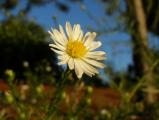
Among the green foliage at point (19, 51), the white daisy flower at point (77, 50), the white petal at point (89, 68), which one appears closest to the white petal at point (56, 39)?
the white daisy flower at point (77, 50)

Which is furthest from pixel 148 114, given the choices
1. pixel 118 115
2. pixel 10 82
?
pixel 10 82

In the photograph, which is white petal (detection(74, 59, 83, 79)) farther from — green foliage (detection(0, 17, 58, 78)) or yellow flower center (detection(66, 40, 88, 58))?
green foliage (detection(0, 17, 58, 78))

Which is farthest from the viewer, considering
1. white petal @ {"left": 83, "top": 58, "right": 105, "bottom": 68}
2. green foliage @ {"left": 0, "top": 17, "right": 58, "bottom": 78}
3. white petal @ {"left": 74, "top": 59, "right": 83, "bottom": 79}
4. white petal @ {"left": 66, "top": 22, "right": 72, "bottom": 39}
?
green foliage @ {"left": 0, "top": 17, "right": 58, "bottom": 78}

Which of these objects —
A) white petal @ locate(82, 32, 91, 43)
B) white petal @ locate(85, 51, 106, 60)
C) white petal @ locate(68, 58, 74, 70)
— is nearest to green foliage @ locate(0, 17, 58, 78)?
white petal @ locate(82, 32, 91, 43)

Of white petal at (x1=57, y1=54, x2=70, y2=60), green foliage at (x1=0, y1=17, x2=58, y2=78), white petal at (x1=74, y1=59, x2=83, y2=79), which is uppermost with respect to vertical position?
green foliage at (x1=0, y1=17, x2=58, y2=78)

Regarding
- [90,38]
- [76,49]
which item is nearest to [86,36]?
[90,38]

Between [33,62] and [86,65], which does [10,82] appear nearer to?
[86,65]

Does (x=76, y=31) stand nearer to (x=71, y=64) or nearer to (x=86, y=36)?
(x=86, y=36)

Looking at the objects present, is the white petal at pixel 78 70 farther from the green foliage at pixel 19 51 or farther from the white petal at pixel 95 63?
the green foliage at pixel 19 51
